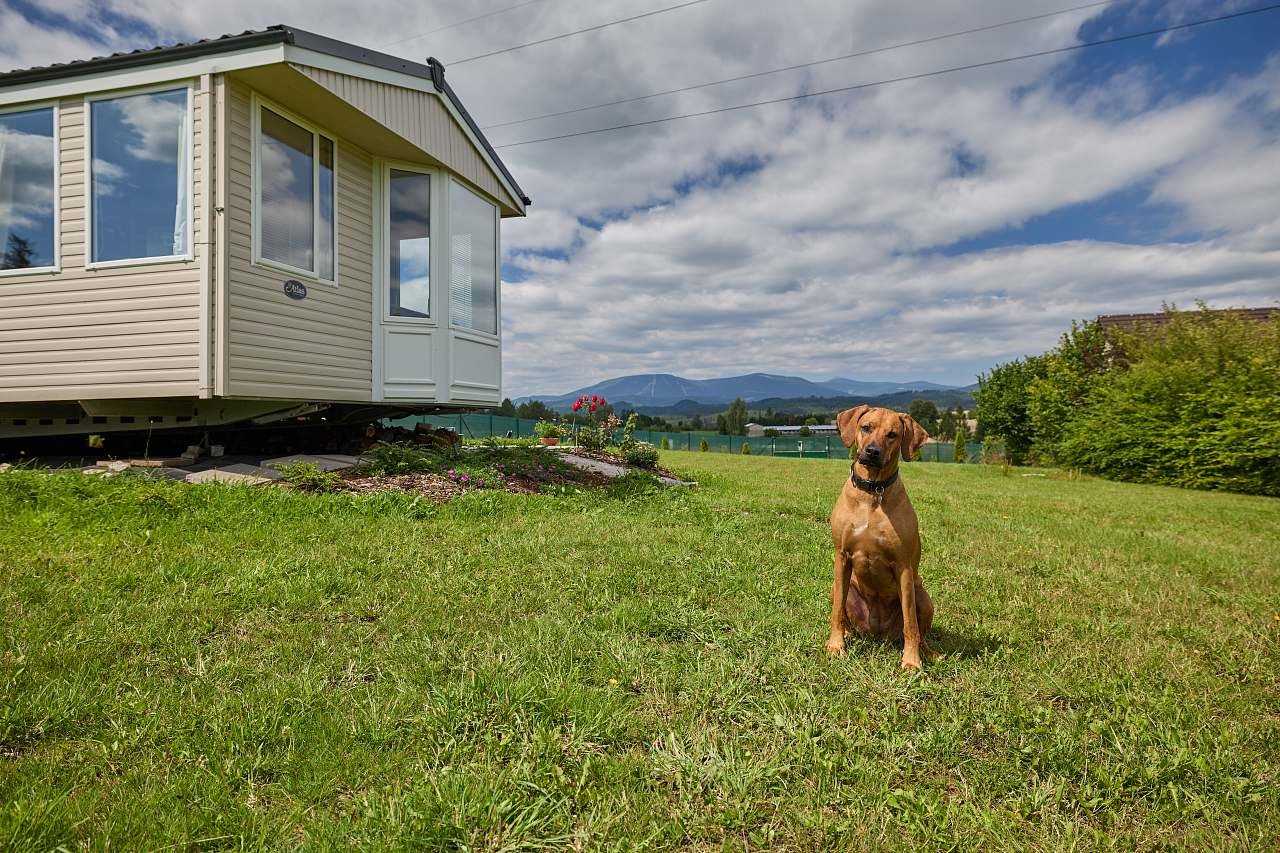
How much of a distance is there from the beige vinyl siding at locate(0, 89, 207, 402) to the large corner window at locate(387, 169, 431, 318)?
7.79 feet

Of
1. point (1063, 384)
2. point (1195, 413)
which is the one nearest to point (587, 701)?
point (1195, 413)

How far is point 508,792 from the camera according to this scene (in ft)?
5.47

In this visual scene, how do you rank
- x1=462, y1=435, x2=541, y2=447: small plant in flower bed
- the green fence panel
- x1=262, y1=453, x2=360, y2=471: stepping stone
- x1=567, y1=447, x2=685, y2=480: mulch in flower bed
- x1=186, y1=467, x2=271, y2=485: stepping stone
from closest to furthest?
x1=186, y1=467, x2=271, y2=485: stepping stone → x1=262, y1=453, x2=360, y2=471: stepping stone → x1=567, y1=447, x2=685, y2=480: mulch in flower bed → x1=462, y1=435, x2=541, y2=447: small plant in flower bed → the green fence panel

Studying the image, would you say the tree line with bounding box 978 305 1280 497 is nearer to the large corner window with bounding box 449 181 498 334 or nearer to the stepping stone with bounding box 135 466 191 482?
the large corner window with bounding box 449 181 498 334

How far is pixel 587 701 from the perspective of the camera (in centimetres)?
212

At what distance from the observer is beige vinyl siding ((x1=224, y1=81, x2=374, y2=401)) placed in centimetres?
602

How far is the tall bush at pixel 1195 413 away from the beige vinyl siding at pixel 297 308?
15.4 m

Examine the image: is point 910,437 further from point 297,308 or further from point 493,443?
point 493,443

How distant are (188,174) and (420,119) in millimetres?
2729

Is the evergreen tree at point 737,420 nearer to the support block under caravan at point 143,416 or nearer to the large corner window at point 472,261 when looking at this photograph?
the large corner window at point 472,261

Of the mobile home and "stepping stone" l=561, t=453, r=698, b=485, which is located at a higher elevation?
the mobile home

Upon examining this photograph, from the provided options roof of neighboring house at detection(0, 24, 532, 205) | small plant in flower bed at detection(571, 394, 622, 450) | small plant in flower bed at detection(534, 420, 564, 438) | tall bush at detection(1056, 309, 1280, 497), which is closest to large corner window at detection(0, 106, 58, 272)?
roof of neighboring house at detection(0, 24, 532, 205)

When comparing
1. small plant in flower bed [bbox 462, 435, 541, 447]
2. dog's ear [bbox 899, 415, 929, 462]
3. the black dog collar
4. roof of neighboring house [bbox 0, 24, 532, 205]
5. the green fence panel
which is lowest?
the green fence panel

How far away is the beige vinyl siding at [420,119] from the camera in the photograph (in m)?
6.62
